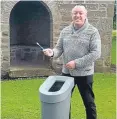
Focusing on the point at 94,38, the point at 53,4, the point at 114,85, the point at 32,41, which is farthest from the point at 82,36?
the point at 32,41

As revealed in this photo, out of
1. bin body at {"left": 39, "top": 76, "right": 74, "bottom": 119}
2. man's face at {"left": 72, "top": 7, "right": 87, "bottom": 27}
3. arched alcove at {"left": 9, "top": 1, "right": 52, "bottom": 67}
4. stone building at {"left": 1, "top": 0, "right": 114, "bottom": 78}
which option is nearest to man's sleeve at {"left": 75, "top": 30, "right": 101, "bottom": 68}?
man's face at {"left": 72, "top": 7, "right": 87, "bottom": 27}

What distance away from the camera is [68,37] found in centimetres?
527

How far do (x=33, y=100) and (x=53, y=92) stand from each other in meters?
3.19

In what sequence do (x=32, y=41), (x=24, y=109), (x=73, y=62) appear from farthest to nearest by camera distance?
1. (x=32, y=41)
2. (x=24, y=109)
3. (x=73, y=62)

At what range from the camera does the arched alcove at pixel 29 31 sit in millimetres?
11281

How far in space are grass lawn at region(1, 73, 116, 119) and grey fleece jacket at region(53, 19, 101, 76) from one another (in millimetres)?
1459

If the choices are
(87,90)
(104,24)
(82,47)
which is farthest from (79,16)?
(104,24)

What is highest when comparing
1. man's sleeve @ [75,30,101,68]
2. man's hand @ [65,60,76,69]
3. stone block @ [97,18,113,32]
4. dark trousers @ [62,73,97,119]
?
stone block @ [97,18,113,32]

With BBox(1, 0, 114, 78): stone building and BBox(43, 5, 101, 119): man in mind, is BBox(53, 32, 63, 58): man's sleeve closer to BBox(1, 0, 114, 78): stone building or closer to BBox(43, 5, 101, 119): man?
BBox(43, 5, 101, 119): man

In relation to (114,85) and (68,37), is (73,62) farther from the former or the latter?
(114,85)

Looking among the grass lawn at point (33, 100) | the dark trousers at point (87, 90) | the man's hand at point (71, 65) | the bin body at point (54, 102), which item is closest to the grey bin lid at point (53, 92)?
the bin body at point (54, 102)

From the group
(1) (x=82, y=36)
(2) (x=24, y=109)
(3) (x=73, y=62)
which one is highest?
(1) (x=82, y=36)

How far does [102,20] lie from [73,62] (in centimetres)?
510

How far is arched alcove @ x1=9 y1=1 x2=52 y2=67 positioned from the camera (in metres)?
11.3
